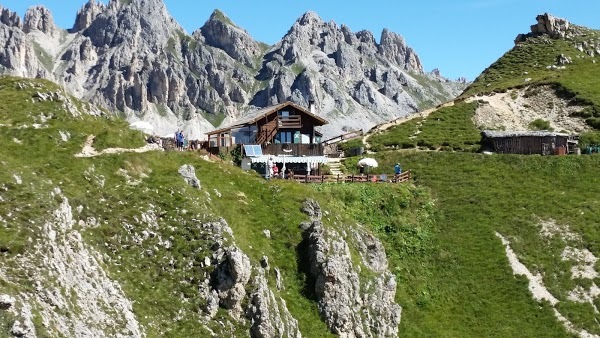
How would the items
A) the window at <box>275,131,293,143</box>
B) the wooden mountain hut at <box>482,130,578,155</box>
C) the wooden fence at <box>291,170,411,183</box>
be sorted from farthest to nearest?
1. the wooden mountain hut at <box>482,130,578,155</box>
2. the window at <box>275,131,293,143</box>
3. the wooden fence at <box>291,170,411,183</box>

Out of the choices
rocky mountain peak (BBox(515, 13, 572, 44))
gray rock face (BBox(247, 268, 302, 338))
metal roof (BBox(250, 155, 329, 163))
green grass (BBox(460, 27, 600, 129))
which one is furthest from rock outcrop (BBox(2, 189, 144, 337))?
rocky mountain peak (BBox(515, 13, 572, 44))

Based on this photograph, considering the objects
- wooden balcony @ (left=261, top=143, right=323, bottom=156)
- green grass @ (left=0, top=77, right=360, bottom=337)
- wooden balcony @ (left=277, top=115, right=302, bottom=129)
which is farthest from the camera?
wooden balcony @ (left=277, top=115, right=302, bottom=129)

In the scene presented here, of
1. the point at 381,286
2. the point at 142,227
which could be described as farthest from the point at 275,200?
the point at 142,227

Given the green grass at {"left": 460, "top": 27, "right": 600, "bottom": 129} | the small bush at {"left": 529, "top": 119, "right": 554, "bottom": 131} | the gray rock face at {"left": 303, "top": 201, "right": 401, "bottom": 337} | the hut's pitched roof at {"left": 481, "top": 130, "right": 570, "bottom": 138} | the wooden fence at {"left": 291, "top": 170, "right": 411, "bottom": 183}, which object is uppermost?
the green grass at {"left": 460, "top": 27, "right": 600, "bottom": 129}

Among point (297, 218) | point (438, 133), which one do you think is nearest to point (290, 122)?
point (438, 133)

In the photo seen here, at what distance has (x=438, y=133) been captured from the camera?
92.1 metres

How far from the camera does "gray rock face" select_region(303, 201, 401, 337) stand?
4356cm

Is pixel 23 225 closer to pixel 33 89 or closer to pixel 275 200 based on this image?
pixel 33 89

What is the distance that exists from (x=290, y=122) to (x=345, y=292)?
36.9 m

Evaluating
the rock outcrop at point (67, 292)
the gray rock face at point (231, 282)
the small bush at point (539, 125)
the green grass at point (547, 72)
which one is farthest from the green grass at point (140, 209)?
the green grass at point (547, 72)

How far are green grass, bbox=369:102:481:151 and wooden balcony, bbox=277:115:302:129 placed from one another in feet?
47.8

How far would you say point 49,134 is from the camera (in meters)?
42.0

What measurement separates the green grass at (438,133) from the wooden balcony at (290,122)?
47.8ft

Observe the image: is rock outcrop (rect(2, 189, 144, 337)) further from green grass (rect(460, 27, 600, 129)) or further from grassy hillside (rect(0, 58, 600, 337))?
green grass (rect(460, 27, 600, 129))
